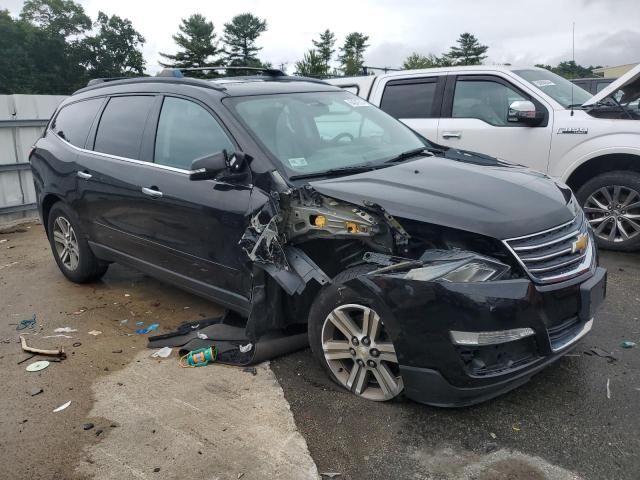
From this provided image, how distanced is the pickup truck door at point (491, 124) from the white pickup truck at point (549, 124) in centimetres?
1

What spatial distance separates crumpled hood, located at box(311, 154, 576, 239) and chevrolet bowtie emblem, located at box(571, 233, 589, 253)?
0.45 feet

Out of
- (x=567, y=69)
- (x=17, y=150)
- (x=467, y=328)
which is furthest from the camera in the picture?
(x=567, y=69)

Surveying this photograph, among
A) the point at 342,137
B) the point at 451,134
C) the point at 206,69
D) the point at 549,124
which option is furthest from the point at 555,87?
the point at 206,69

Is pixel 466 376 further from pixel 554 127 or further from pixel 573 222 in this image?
pixel 554 127

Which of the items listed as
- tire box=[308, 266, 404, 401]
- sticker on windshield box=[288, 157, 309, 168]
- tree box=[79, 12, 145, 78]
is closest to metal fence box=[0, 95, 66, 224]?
sticker on windshield box=[288, 157, 309, 168]

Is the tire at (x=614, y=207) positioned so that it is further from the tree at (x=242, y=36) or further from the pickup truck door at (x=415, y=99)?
the tree at (x=242, y=36)

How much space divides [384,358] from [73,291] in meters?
3.60

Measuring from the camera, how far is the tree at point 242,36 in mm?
82944

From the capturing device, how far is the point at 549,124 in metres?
5.87

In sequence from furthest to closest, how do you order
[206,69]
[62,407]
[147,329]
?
[206,69] < [147,329] < [62,407]

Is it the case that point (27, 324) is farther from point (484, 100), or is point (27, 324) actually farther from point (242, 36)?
point (242, 36)

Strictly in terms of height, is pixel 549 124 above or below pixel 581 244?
above

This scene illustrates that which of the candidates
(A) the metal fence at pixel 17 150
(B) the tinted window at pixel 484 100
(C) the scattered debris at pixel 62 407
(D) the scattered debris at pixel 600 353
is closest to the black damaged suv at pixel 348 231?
(D) the scattered debris at pixel 600 353

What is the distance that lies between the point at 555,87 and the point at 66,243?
213 inches
